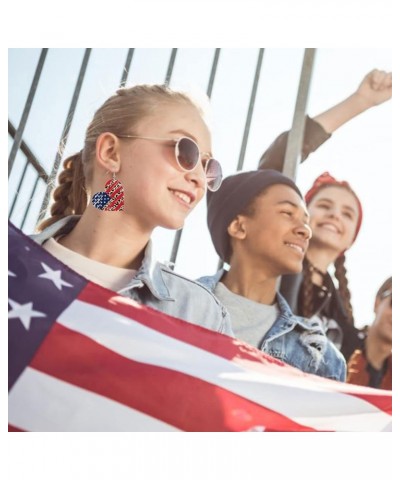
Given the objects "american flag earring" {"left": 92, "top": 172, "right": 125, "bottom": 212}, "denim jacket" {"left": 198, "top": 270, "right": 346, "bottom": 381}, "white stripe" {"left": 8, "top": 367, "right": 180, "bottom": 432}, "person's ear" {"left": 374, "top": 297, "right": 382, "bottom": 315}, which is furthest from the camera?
"person's ear" {"left": 374, "top": 297, "right": 382, "bottom": 315}

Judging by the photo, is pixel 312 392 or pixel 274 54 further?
pixel 274 54

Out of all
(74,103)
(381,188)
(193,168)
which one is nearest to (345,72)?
(381,188)

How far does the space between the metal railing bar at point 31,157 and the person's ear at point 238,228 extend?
1.85 ft

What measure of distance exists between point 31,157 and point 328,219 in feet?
3.11

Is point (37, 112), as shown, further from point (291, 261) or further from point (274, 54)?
point (291, 261)

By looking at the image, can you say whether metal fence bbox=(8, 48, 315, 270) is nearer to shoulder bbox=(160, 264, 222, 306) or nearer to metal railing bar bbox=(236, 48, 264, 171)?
metal railing bar bbox=(236, 48, 264, 171)

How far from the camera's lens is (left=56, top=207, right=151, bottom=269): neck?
47.5 inches

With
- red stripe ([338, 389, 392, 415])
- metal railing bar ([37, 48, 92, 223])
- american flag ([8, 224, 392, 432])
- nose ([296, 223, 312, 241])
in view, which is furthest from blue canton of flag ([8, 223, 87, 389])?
nose ([296, 223, 312, 241])

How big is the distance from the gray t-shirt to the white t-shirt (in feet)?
1.20

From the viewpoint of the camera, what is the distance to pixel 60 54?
1.46m

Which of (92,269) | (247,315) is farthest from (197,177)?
(247,315)

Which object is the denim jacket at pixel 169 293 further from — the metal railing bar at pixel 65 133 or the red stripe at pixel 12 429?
the red stripe at pixel 12 429

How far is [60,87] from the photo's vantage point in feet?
4.91
